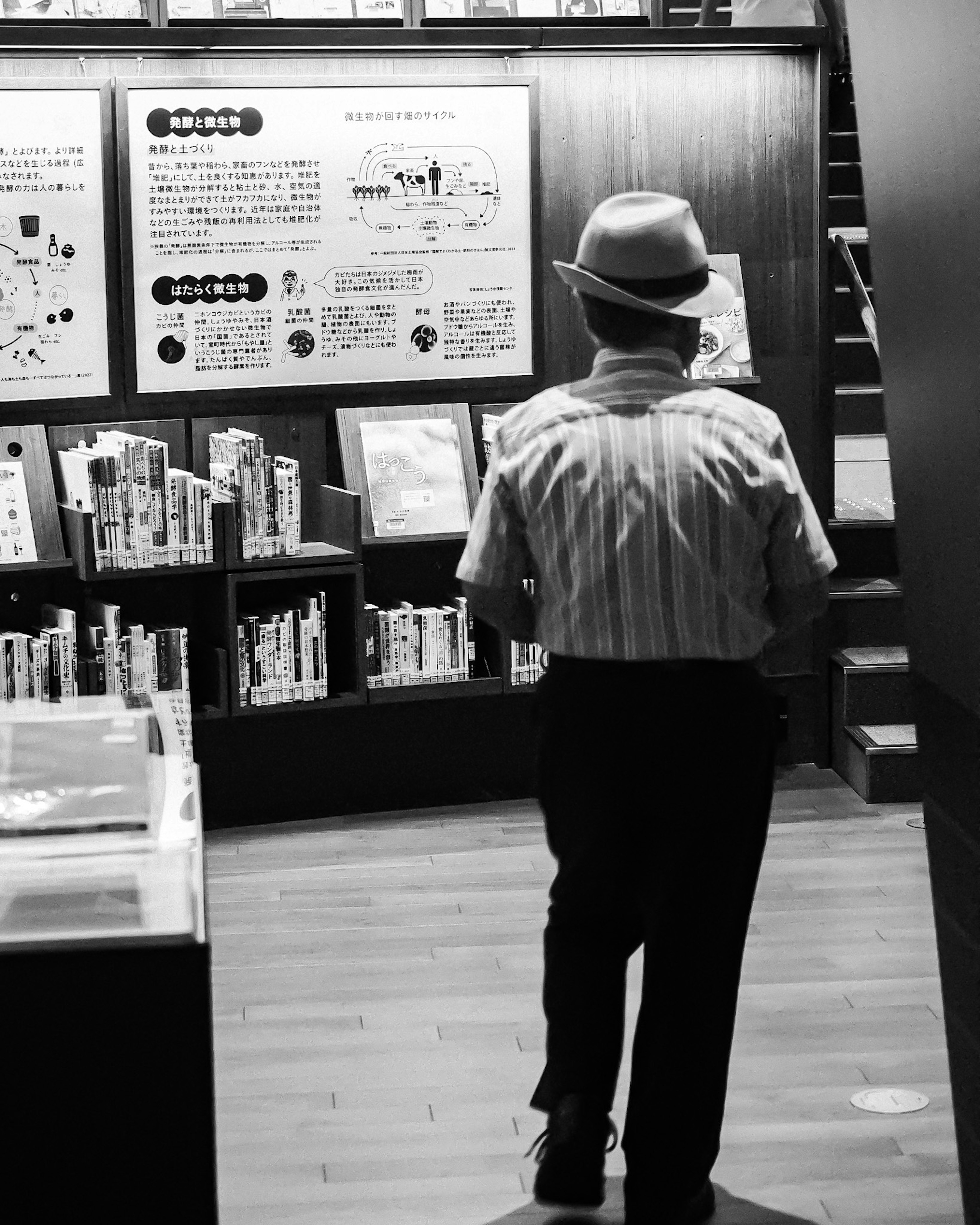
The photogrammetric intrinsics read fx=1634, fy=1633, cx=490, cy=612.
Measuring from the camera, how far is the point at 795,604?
2525 mm

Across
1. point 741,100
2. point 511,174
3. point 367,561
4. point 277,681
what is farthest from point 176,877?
point 741,100

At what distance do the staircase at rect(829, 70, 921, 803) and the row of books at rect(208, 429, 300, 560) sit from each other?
1.98m

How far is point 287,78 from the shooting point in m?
5.24

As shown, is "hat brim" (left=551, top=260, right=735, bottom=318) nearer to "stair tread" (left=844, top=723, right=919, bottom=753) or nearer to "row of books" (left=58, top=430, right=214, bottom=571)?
"row of books" (left=58, top=430, right=214, bottom=571)

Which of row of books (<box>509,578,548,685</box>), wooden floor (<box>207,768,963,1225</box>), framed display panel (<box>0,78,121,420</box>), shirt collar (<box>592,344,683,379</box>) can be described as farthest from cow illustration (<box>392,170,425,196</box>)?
shirt collar (<box>592,344,683,379</box>)

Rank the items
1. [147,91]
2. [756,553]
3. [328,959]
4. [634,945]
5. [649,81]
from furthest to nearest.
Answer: [649,81]
[147,91]
[328,959]
[634,945]
[756,553]

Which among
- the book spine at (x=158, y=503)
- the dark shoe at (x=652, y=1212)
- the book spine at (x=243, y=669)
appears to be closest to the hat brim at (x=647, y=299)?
the dark shoe at (x=652, y=1212)

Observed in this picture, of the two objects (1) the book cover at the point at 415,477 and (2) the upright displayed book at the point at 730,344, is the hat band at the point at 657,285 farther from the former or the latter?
(2) the upright displayed book at the point at 730,344

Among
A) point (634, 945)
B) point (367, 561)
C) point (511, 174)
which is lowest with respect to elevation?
point (634, 945)

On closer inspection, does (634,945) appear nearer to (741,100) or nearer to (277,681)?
(277,681)

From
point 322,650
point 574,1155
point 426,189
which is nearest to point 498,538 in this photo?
point 574,1155

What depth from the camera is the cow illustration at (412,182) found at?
5395mm

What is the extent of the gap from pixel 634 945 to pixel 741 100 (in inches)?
149

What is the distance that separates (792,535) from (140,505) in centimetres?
297
